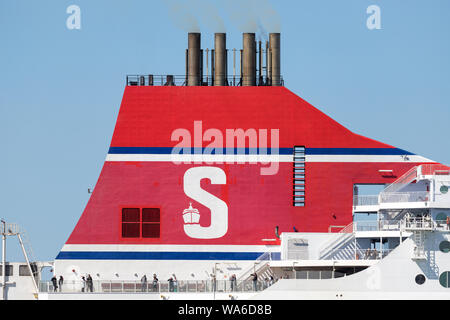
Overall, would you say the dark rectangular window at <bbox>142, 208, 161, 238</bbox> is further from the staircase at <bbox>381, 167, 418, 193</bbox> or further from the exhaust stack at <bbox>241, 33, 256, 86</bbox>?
the staircase at <bbox>381, 167, 418, 193</bbox>

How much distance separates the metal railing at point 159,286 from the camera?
3187 inches

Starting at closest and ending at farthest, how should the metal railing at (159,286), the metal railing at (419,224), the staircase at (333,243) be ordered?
the metal railing at (419,224)
the metal railing at (159,286)
the staircase at (333,243)

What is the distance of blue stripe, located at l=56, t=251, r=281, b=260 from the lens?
8225 cm

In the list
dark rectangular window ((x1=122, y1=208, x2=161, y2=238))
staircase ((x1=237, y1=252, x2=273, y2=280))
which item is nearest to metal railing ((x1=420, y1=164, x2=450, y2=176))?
staircase ((x1=237, y1=252, x2=273, y2=280))

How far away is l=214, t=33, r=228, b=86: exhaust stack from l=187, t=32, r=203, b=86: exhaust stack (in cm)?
74

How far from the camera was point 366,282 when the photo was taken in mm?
79188

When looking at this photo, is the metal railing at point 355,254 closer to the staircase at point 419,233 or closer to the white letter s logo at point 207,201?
the staircase at point 419,233

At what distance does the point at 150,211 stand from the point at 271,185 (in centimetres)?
545

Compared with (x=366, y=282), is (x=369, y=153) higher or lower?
higher

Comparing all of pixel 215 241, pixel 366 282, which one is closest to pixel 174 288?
pixel 215 241

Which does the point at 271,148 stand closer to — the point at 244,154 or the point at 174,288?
the point at 244,154

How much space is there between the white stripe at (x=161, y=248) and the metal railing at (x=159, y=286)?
148 cm

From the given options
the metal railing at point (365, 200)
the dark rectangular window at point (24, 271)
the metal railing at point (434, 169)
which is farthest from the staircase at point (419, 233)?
the dark rectangular window at point (24, 271)
